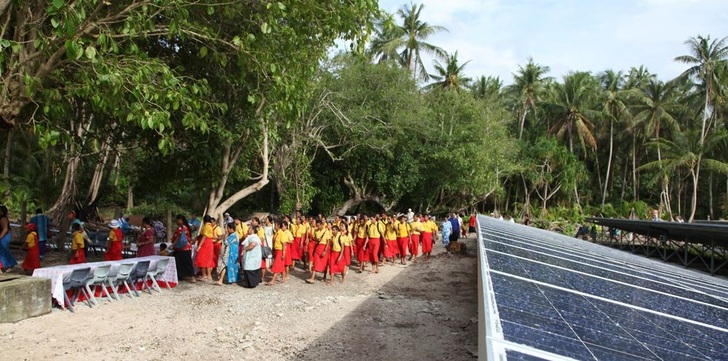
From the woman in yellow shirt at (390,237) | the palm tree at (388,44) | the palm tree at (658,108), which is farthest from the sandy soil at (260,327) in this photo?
the palm tree at (658,108)

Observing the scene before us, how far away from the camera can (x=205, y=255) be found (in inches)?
457

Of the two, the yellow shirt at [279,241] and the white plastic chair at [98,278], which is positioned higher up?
the yellow shirt at [279,241]

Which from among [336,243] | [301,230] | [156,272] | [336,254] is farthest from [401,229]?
[156,272]

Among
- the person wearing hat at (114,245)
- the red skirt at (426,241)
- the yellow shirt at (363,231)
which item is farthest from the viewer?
the red skirt at (426,241)

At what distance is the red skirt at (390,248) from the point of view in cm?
1541

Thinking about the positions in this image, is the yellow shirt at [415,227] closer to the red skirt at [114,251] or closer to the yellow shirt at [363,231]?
the yellow shirt at [363,231]

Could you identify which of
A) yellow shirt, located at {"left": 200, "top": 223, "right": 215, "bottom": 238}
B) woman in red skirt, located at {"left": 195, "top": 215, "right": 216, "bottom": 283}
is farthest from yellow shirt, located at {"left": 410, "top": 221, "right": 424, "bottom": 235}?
yellow shirt, located at {"left": 200, "top": 223, "right": 215, "bottom": 238}

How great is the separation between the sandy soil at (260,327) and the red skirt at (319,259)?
0.48m

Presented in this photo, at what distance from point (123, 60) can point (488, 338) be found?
7.38 meters

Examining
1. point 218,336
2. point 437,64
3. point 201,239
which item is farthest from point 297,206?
point 437,64

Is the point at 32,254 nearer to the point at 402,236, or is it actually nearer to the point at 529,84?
the point at 402,236

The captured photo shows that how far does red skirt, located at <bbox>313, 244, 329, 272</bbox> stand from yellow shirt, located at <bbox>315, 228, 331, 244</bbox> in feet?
0.39

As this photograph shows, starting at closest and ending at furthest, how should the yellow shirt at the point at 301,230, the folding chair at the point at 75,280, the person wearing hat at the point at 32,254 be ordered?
the folding chair at the point at 75,280 < the person wearing hat at the point at 32,254 < the yellow shirt at the point at 301,230

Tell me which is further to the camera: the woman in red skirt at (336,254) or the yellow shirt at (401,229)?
the yellow shirt at (401,229)
